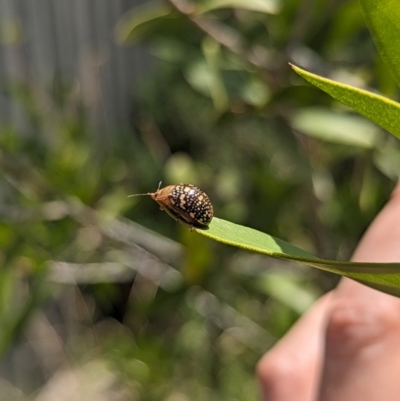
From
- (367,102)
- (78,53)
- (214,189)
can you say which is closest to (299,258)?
(367,102)

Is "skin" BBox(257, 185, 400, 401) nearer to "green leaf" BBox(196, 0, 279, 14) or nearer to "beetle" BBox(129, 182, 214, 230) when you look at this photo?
"beetle" BBox(129, 182, 214, 230)

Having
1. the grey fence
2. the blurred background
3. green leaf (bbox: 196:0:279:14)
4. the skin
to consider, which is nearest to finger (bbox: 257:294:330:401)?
the skin

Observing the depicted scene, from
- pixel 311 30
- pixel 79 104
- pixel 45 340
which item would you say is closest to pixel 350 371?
pixel 311 30

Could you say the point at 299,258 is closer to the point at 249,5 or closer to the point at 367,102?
the point at 367,102

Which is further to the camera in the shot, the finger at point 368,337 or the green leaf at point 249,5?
the green leaf at point 249,5

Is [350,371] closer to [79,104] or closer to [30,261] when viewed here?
[30,261]

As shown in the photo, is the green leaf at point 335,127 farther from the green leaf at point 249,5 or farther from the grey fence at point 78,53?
the grey fence at point 78,53

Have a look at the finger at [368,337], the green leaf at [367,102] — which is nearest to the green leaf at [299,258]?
the green leaf at [367,102]
